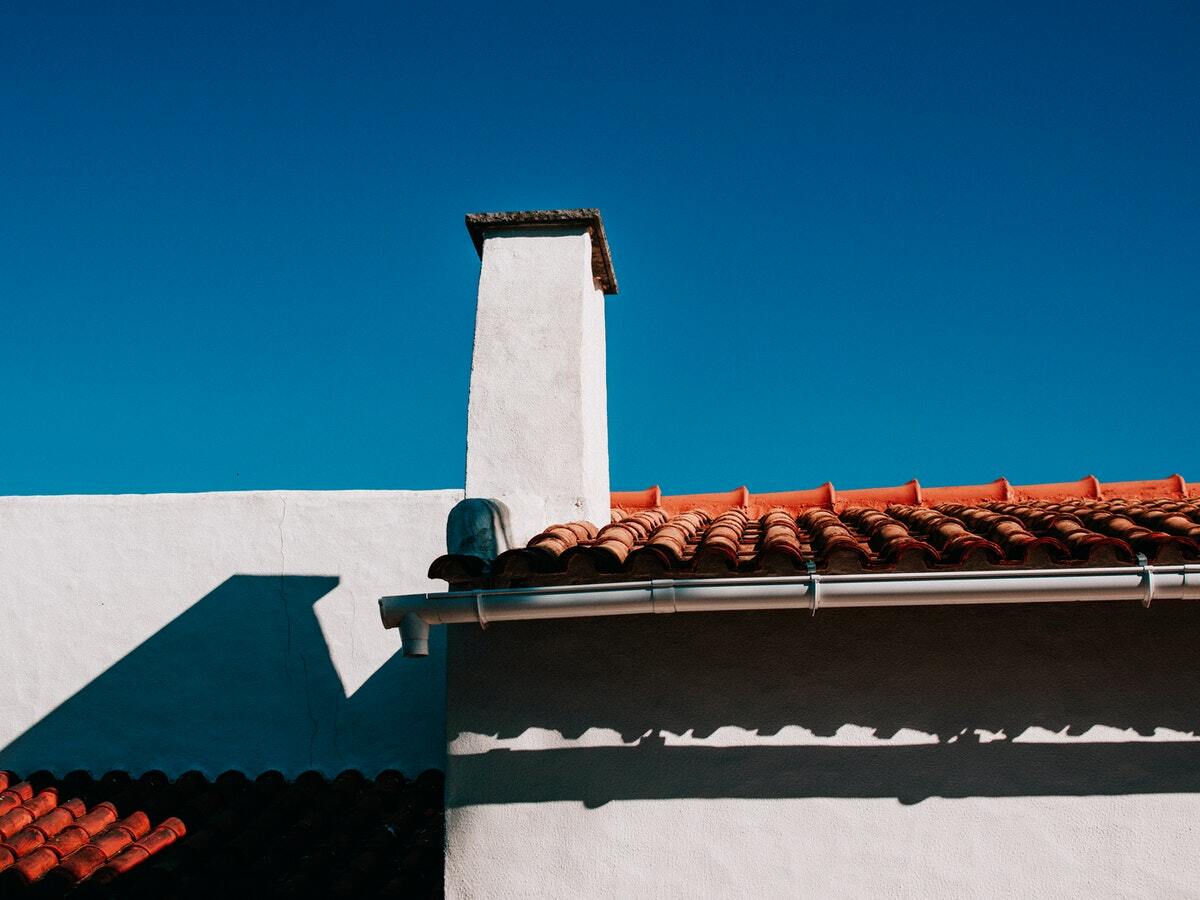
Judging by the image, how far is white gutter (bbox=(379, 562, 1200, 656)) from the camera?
3873mm

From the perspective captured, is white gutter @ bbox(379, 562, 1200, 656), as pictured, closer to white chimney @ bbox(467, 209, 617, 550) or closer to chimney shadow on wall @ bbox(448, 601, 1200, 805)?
chimney shadow on wall @ bbox(448, 601, 1200, 805)

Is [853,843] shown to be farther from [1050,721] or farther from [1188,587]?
[1188,587]

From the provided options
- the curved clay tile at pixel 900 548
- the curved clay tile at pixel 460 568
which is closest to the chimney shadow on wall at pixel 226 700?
the curved clay tile at pixel 460 568

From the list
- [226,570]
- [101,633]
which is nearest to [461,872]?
[226,570]

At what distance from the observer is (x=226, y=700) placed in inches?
274

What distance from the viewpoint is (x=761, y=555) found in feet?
13.4

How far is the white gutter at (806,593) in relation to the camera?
12.7 feet

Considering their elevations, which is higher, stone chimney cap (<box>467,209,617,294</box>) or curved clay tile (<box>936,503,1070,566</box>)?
stone chimney cap (<box>467,209,617,294</box>)

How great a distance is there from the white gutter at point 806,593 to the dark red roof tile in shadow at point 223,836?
5.40 feet

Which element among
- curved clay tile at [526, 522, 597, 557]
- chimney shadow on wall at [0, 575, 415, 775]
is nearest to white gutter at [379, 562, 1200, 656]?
curved clay tile at [526, 522, 597, 557]

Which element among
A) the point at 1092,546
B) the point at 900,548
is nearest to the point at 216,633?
the point at 900,548

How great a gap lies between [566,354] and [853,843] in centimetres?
297

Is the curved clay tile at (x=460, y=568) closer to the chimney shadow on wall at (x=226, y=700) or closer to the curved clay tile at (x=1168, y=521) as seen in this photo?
the chimney shadow on wall at (x=226, y=700)

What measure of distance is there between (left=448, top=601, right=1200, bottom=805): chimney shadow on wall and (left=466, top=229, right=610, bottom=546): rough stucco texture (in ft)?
2.98
